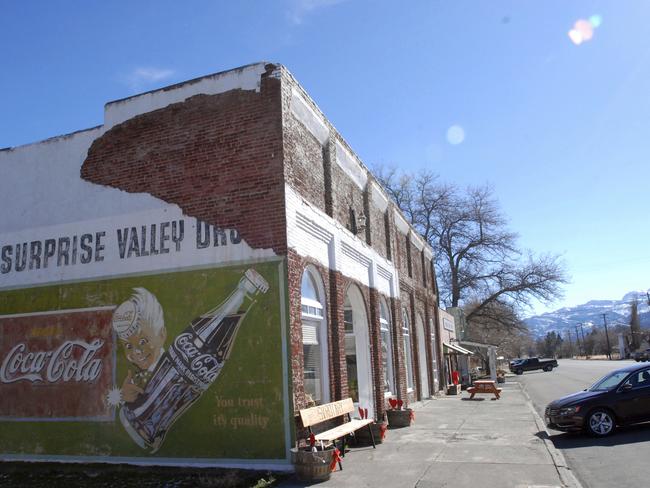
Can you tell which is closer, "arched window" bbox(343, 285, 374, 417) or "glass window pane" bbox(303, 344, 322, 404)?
"glass window pane" bbox(303, 344, 322, 404)

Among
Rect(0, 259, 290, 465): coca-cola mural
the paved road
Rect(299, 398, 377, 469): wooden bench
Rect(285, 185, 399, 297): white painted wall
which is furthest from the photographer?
Rect(285, 185, 399, 297): white painted wall

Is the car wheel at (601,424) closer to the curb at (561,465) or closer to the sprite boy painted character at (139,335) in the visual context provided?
the curb at (561,465)

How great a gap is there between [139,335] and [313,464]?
440cm

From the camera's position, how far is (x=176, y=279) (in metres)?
10.8

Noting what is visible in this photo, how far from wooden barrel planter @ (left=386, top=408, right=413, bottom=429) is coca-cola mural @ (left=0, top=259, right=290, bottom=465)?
6154 mm

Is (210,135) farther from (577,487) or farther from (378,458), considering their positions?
(577,487)

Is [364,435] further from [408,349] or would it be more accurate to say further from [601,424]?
[408,349]

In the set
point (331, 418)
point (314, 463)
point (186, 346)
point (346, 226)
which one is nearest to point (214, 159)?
point (186, 346)

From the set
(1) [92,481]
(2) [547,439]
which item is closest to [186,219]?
(1) [92,481]

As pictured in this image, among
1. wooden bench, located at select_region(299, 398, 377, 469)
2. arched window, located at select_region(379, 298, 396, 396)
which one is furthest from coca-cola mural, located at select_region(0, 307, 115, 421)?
arched window, located at select_region(379, 298, 396, 396)

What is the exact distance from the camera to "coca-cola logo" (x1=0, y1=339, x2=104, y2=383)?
11.3 m

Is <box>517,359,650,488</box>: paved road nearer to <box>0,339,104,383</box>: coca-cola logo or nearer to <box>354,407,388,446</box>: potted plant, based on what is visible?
<box>354,407,388,446</box>: potted plant

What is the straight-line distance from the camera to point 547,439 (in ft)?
40.1

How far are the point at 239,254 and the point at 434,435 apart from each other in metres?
6.68
